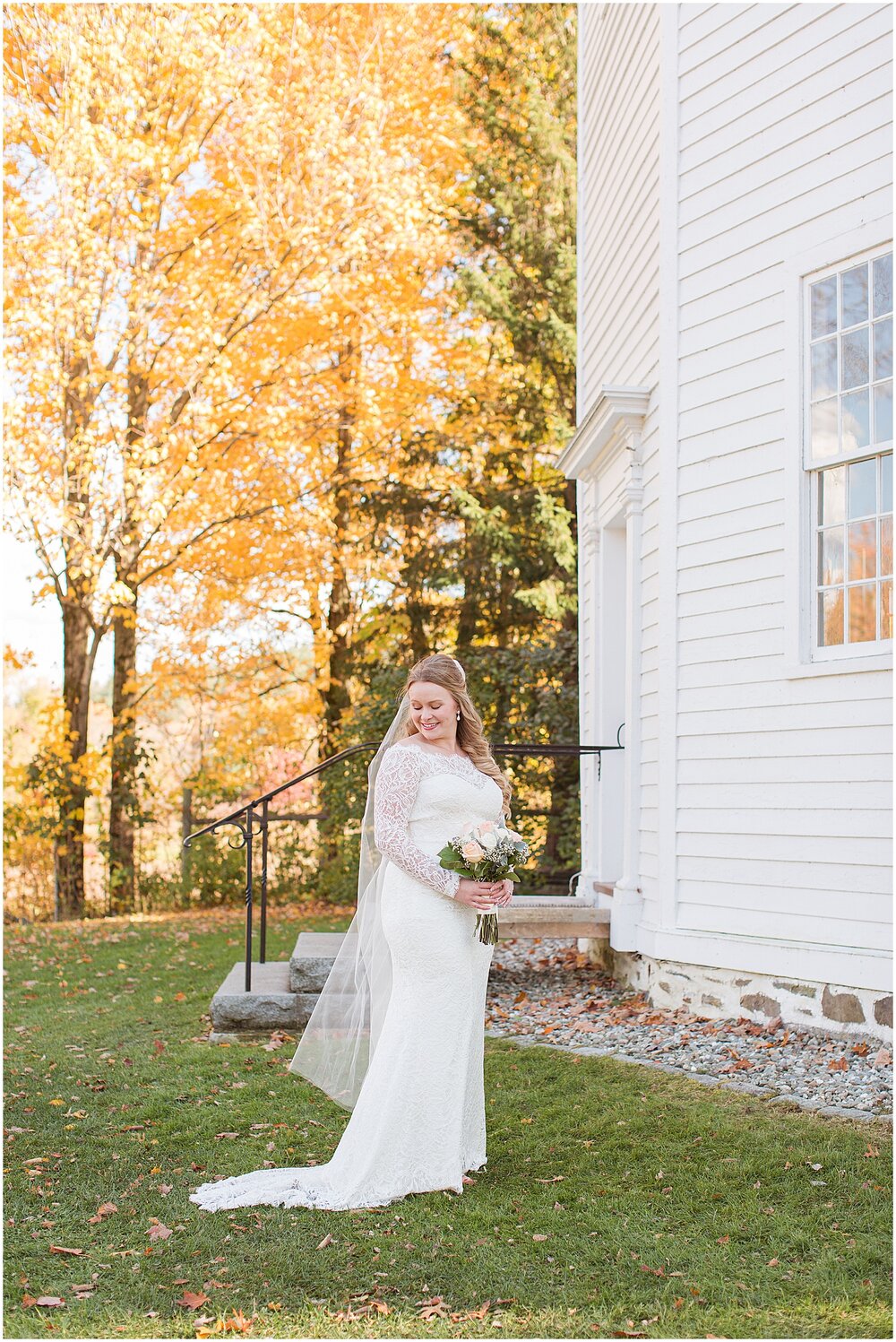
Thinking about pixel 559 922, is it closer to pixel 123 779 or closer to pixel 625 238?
pixel 625 238

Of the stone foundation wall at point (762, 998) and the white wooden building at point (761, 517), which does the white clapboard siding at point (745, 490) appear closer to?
the white wooden building at point (761, 517)

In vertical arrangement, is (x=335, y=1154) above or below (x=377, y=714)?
below

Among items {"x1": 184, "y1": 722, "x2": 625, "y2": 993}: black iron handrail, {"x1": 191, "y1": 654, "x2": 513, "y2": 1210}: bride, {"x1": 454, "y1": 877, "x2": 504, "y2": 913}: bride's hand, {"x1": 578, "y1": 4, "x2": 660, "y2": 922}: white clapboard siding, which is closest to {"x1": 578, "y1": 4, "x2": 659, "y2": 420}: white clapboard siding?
{"x1": 578, "y1": 4, "x2": 660, "y2": 922}: white clapboard siding

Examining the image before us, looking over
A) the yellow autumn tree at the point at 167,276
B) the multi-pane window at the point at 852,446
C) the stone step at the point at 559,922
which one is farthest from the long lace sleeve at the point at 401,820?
the yellow autumn tree at the point at 167,276

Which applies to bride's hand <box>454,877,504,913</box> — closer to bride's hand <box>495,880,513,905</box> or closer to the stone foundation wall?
bride's hand <box>495,880,513,905</box>

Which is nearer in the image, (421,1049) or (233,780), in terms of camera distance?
(421,1049)

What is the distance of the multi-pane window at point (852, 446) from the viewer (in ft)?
20.3

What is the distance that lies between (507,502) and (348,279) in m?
3.21

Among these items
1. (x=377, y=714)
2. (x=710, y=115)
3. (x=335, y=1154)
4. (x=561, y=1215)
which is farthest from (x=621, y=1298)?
(x=377, y=714)

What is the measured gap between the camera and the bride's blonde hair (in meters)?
4.80

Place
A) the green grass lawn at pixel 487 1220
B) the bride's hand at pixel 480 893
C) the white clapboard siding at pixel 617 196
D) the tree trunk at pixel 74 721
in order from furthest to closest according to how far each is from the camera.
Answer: the tree trunk at pixel 74 721
the white clapboard siding at pixel 617 196
the bride's hand at pixel 480 893
the green grass lawn at pixel 487 1220

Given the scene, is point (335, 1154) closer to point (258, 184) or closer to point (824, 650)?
point (824, 650)

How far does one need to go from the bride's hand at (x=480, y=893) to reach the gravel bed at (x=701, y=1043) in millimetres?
1847

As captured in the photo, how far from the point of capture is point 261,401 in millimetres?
14859
